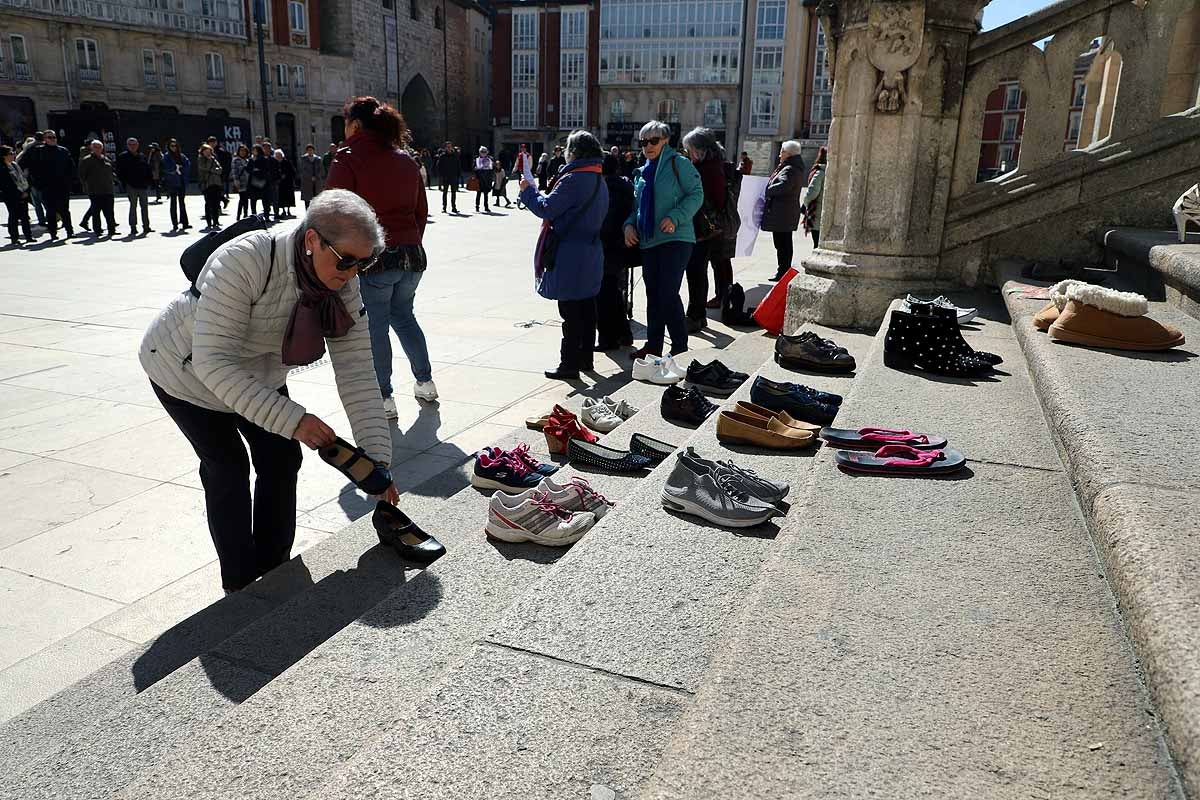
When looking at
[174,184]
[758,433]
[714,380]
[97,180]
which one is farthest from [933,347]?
[174,184]

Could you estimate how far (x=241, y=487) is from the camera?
3.24 metres

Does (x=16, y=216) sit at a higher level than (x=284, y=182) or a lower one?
lower

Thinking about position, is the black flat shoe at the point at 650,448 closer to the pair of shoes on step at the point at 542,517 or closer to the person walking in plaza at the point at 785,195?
the pair of shoes on step at the point at 542,517

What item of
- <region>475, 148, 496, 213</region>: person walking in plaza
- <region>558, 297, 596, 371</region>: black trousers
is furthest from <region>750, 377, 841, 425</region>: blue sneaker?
<region>475, 148, 496, 213</region>: person walking in plaza

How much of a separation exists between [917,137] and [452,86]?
59625 mm

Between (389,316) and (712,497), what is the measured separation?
11.1 feet

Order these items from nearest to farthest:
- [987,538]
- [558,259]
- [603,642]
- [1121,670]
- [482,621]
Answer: [1121,670]
[603,642]
[987,538]
[482,621]
[558,259]

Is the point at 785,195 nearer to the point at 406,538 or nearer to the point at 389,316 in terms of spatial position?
the point at 389,316

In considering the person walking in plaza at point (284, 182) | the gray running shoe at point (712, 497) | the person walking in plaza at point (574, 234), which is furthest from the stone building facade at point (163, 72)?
the gray running shoe at point (712, 497)

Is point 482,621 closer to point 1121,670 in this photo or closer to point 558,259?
point 1121,670

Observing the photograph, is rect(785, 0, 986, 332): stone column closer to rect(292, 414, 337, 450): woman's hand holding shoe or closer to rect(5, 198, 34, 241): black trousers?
rect(292, 414, 337, 450): woman's hand holding shoe

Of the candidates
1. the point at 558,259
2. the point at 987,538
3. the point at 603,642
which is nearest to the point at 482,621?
the point at 603,642

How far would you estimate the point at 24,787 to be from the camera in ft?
6.93

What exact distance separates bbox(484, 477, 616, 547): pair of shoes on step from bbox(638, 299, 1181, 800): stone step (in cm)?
91
